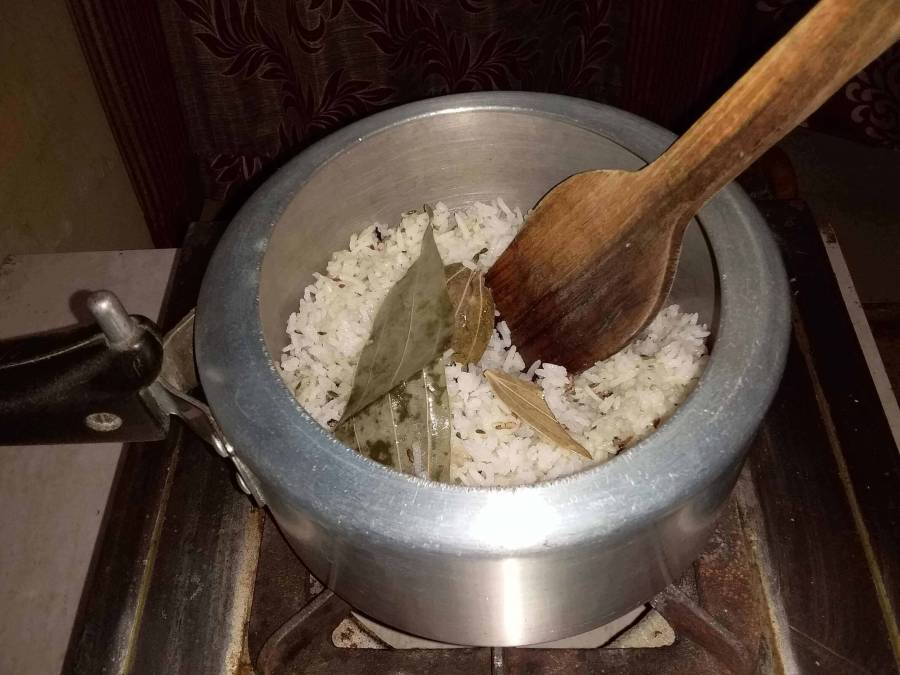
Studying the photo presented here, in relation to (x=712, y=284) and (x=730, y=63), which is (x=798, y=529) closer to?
(x=712, y=284)

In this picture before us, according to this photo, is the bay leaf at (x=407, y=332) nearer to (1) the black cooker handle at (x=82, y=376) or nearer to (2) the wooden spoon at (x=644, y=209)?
(2) the wooden spoon at (x=644, y=209)

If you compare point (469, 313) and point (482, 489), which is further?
point (469, 313)

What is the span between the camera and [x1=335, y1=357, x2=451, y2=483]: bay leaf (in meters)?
0.71

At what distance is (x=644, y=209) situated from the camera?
2.18 feet

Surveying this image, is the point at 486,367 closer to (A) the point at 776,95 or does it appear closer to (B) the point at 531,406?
(B) the point at 531,406

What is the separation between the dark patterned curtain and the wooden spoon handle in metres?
1.10

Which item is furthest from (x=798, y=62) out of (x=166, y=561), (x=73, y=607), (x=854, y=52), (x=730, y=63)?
(x=730, y=63)

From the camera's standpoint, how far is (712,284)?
2.52ft

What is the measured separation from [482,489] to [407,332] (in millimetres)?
276

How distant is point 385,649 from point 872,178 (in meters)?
1.83

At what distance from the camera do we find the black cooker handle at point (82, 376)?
540 mm

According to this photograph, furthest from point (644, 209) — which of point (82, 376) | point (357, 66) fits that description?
point (357, 66)

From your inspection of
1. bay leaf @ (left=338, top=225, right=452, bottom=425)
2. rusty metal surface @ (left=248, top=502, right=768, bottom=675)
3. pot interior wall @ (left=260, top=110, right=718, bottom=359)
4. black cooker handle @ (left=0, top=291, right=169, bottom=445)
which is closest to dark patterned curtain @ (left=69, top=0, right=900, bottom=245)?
pot interior wall @ (left=260, top=110, right=718, bottom=359)

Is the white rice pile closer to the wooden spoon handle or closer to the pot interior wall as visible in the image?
the pot interior wall
